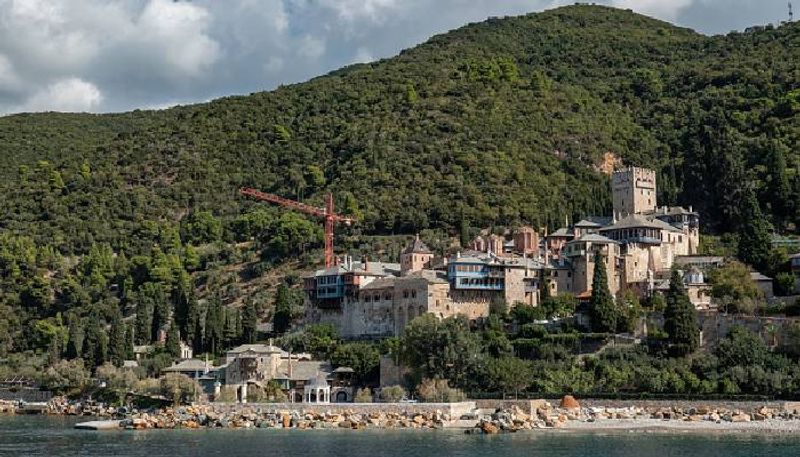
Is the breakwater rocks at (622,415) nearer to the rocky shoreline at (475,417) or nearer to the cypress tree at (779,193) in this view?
the rocky shoreline at (475,417)

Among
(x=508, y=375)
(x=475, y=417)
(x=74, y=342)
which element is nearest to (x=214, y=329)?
(x=74, y=342)

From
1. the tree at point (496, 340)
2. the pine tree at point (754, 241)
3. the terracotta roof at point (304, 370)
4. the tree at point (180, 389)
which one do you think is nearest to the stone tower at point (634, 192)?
the pine tree at point (754, 241)

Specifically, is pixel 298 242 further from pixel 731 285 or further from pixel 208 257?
pixel 731 285

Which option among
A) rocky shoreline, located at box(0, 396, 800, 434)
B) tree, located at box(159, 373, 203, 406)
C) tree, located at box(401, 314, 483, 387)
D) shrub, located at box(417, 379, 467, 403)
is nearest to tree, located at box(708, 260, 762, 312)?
rocky shoreline, located at box(0, 396, 800, 434)

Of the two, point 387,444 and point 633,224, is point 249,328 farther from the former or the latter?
point 387,444

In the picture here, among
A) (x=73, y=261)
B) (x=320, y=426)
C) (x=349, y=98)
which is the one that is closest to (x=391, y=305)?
(x=320, y=426)
